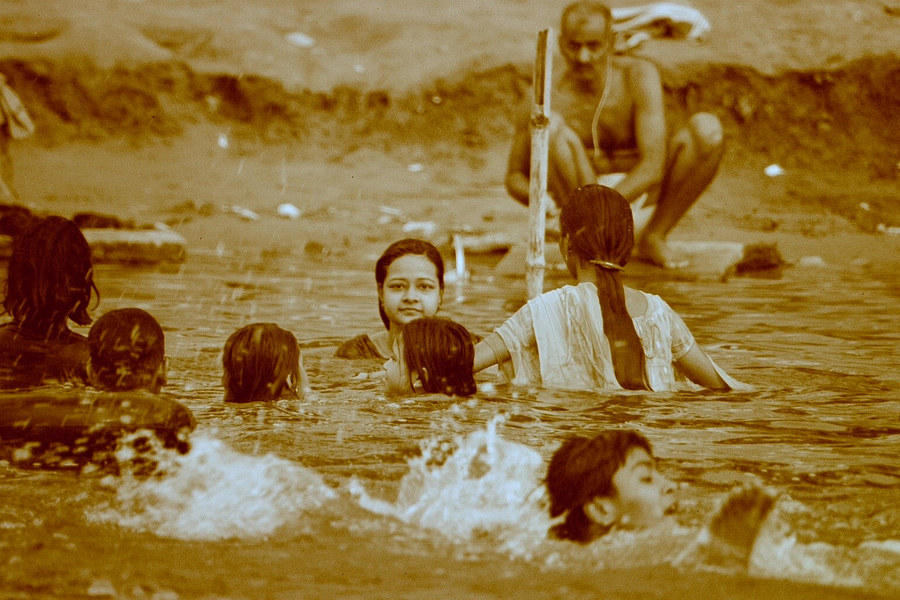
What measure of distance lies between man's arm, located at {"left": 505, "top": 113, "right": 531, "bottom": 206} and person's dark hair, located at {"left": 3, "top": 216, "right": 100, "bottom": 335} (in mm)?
4126

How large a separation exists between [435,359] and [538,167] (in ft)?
5.26

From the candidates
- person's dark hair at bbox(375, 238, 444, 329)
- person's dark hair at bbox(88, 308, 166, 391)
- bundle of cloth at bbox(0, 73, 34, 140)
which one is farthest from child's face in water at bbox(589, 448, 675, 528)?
bundle of cloth at bbox(0, 73, 34, 140)

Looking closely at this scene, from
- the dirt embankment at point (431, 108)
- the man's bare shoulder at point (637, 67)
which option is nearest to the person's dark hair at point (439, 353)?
the man's bare shoulder at point (637, 67)

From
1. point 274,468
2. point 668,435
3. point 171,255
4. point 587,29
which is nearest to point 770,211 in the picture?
point 587,29

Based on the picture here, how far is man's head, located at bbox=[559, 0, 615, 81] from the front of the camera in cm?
736

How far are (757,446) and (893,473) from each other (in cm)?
46

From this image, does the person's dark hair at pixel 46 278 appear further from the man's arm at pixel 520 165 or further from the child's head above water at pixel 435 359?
the man's arm at pixel 520 165

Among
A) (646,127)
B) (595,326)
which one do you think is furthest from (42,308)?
(646,127)

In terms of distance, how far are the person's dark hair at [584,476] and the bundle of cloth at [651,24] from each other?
6.11m

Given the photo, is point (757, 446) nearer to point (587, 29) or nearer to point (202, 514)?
point (202, 514)

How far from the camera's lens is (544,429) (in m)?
4.12

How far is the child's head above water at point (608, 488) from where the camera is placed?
2.93m

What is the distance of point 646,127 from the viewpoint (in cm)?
778

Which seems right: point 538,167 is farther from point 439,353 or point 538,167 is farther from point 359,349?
point 439,353
